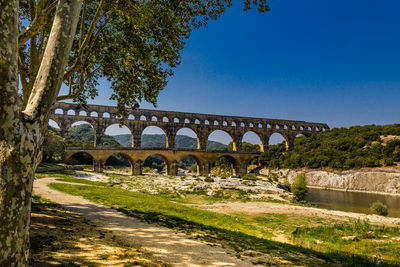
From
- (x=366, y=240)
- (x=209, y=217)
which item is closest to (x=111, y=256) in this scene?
(x=209, y=217)

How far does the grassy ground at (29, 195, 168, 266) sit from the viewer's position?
12.9 feet

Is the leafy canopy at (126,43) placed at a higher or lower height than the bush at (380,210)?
higher

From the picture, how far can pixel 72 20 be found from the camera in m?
3.41

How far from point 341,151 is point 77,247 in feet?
142

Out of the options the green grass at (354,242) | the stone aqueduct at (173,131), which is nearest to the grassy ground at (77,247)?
the green grass at (354,242)

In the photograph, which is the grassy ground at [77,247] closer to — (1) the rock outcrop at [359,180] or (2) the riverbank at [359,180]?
(2) the riverbank at [359,180]

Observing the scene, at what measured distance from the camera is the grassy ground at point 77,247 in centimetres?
394

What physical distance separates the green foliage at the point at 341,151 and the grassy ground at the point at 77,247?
36410 mm

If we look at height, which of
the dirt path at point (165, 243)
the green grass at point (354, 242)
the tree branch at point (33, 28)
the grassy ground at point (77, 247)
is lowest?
the green grass at point (354, 242)

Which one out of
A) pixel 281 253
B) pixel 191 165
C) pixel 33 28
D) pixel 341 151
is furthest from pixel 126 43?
pixel 191 165

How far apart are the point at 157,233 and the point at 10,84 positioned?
551 centimetres

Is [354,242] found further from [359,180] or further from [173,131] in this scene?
[173,131]

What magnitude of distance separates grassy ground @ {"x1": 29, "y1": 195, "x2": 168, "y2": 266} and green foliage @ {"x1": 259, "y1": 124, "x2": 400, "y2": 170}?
36410 millimetres

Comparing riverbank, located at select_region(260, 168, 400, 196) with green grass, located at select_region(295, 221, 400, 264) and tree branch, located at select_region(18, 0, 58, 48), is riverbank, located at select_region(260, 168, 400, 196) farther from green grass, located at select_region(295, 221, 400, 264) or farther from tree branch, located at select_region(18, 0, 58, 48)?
tree branch, located at select_region(18, 0, 58, 48)
